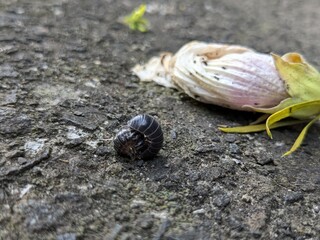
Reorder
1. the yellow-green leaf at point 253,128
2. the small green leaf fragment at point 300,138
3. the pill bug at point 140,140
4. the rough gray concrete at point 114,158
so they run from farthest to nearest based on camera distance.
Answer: the yellow-green leaf at point 253,128 → the small green leaf fragment at point 300,138 → the pill bug at point 140,140 → the rough gray concrete at point 114,158

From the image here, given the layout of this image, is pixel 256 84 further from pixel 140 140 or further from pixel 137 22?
pixel 137 22

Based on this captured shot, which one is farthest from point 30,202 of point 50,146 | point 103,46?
point 103,46

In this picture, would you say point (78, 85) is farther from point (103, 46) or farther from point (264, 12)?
point (264, 12)

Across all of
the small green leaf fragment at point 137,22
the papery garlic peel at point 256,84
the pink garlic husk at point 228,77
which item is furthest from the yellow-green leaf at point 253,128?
the small green leaf fragment at point 137,22

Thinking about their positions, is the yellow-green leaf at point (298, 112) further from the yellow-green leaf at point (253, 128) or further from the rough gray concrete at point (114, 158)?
the rough gray concrete at point (114, 158)

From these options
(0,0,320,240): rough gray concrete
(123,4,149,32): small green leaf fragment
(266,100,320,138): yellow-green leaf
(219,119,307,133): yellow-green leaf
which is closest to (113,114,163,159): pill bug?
(0,0,320,240): rough gray concrete

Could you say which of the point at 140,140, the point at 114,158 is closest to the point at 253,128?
the point at 140,140
